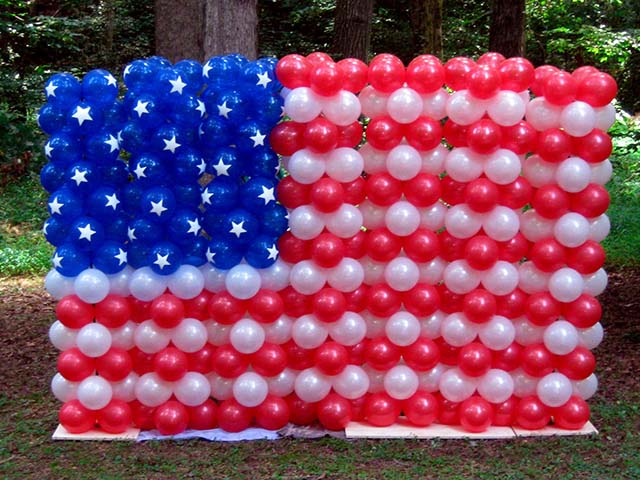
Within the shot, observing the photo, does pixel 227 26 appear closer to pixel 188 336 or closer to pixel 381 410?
pixel 188 336

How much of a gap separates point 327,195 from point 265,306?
731 millimetres

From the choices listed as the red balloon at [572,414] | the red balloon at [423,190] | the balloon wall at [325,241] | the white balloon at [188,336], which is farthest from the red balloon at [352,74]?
the red balloon at [572,414]

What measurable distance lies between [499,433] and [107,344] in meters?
2.34

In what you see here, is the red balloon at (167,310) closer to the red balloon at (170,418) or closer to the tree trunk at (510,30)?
the red balloon at (170,418)

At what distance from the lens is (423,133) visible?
4402mm

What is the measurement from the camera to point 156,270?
14.5ft

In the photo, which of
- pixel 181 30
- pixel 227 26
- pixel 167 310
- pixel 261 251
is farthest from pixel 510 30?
pixel 167 310

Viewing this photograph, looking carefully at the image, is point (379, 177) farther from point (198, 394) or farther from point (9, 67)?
point (9, 67)

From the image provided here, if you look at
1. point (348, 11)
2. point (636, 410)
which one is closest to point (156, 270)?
point (636, 410)

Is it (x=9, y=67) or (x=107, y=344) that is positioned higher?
(x=9, y=67)

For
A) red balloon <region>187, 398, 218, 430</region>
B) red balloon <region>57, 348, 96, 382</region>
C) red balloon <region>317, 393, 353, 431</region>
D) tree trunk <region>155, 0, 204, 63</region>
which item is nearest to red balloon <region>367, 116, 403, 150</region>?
red balloon <region>317, 393, 353, 431</region>

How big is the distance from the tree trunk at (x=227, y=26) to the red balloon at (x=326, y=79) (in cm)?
125

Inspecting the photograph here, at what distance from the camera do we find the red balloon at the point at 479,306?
14.7 feet

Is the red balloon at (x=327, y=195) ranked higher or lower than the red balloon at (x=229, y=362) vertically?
→ higher
